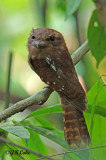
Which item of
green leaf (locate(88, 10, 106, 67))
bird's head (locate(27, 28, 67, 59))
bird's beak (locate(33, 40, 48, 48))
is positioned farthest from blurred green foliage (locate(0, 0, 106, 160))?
bird's beak (locate(33, 40, 48, 48))

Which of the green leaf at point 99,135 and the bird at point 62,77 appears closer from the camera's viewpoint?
the green leaf at point 99,135

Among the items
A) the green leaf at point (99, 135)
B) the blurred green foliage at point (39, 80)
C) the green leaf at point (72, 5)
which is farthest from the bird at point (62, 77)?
the green leaf at point (72, 5)

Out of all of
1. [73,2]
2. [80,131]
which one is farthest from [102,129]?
[73,2]

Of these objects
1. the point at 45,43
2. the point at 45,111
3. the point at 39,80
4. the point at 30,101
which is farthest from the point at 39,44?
the point at 39,80

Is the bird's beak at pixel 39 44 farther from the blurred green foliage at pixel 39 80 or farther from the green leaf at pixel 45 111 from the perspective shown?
the green leaf at pixel 45 111

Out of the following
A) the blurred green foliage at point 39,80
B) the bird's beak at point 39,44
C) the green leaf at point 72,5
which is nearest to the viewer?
the green leaf at point 72,5

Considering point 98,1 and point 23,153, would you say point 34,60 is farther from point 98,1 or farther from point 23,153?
point 98,1

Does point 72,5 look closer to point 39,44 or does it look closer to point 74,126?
point 74,126

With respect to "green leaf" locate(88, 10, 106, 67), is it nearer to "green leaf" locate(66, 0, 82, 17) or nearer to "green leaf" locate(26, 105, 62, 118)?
"green leaf" locate(66, 0, 82, 17)
